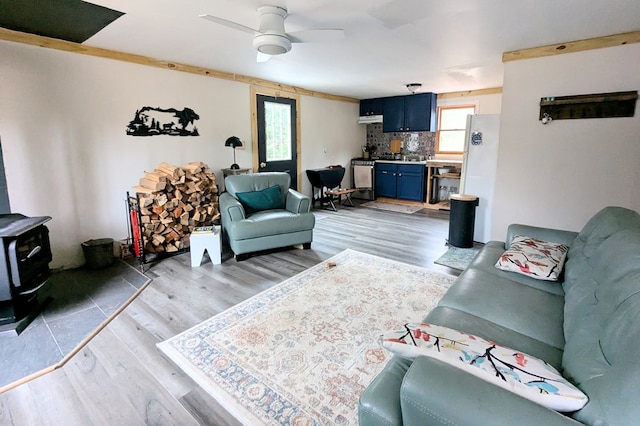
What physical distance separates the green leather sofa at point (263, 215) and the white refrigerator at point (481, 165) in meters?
2.18

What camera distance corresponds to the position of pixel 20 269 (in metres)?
2.27

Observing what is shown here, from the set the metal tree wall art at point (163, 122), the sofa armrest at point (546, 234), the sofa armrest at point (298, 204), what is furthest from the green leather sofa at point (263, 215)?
the sofa armrest at point (546, 234)

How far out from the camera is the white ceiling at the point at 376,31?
7.80ft

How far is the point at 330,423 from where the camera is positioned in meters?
1.55

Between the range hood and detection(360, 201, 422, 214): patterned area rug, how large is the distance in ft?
6.27

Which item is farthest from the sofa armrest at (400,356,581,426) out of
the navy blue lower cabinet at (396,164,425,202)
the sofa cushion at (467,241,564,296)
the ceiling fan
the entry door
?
the navy blue lower cabinet at (396,164,425,202)

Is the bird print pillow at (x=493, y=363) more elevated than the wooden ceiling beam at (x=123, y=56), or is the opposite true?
the wooden ceiling beam at (x=123, y=56)

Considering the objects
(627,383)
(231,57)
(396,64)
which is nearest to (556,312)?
(627,383)

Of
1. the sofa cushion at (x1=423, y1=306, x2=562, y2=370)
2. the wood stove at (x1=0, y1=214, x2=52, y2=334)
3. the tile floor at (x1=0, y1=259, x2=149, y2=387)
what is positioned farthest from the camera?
the wood stove at (x1=0, y1=214, x2=52, y2=334)

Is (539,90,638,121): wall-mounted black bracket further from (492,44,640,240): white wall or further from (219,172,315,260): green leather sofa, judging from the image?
(219,172,315,260): green leather sofa

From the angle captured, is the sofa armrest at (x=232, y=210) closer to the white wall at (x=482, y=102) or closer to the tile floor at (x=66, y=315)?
the tile floor at (x=66, y=315)

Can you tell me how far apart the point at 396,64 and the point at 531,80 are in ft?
5.06

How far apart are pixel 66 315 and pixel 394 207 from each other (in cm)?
550

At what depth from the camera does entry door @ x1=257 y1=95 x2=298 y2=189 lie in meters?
5.38
